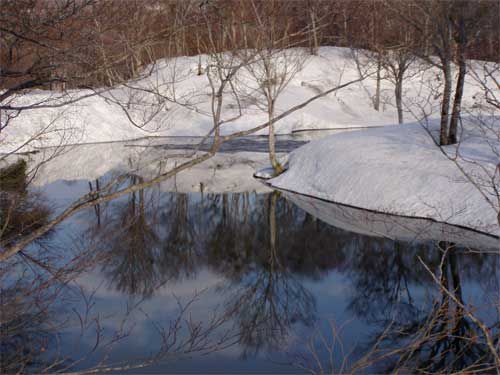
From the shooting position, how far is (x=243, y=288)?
10.3 m

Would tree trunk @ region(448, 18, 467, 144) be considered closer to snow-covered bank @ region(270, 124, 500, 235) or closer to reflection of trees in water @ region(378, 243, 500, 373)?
snow-covered bank @ region(270, 124, 500, 235)

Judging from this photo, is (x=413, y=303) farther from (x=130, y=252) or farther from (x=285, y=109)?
(x=285, y=109)

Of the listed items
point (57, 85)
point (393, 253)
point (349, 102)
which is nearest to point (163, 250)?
point (393, 253)

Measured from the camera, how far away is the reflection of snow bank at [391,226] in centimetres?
1225

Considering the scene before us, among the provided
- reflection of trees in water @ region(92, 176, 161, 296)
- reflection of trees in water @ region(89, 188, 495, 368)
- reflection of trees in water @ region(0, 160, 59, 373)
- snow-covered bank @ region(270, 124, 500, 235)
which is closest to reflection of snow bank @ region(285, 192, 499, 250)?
snow-covered bank @ region(270, 124, 500, 235)

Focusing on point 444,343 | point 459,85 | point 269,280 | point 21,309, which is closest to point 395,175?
point 459,85

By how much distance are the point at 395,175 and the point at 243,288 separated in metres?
6.89

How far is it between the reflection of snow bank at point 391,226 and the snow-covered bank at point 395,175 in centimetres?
24

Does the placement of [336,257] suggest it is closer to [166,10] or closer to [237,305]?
[237,305]

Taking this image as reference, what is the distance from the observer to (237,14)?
15.9ft

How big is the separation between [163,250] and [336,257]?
3.47 meters

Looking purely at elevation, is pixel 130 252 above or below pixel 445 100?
below

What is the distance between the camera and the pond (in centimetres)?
706

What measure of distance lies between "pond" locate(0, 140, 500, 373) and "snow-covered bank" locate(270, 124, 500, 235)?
1.61ft
